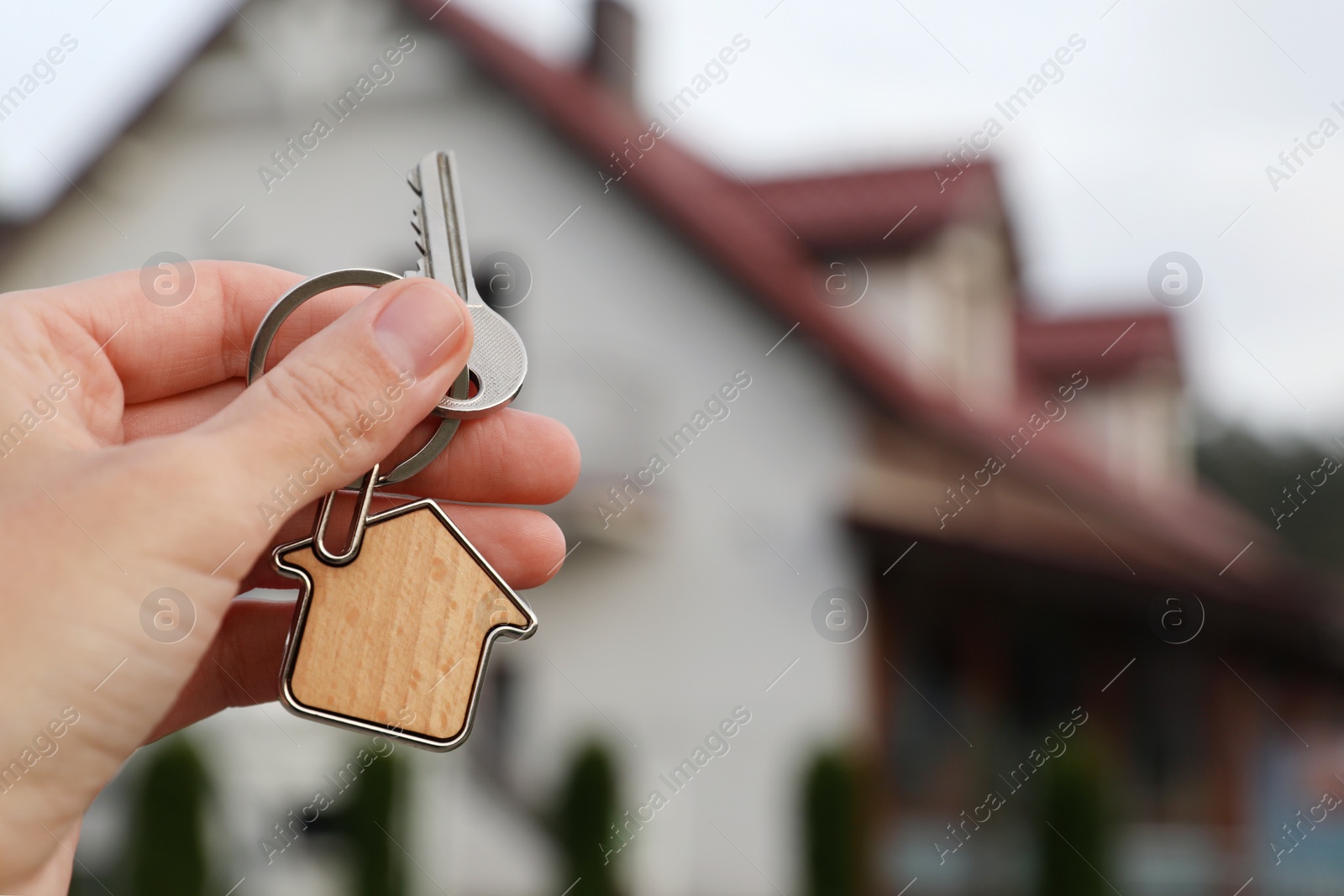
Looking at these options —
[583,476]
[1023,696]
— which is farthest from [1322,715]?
[583,476]

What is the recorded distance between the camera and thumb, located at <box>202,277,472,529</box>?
4.71ft

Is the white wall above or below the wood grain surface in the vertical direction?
below

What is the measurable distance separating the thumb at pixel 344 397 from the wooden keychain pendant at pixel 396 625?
0.08 metres

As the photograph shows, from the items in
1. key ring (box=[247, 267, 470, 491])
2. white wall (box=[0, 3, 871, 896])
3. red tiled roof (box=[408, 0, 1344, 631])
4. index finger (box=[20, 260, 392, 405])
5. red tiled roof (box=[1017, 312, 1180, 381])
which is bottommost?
white wall (box=[0, 3, 871, 896])

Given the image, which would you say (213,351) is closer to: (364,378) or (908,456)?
(364,378)

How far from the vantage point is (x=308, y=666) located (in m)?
1.45

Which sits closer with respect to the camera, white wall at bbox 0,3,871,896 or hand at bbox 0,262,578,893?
hand at bbox 0,262,578,893

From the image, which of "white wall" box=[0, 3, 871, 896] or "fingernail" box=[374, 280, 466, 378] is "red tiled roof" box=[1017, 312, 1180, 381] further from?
"fingernail" box=[374, 280, 466, 378]

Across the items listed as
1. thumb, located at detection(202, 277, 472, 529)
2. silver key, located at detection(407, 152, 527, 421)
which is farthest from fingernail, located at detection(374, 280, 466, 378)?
silver key, located at detection(407, 152, 527, 421)

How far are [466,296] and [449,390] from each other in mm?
155

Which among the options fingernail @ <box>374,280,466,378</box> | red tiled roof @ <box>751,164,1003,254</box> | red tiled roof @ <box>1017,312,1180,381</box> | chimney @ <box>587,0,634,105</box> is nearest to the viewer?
fingernail @ <box>374,280,466,378</box>

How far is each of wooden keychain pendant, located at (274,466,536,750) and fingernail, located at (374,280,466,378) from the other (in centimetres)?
19

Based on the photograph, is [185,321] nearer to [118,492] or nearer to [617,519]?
[118,492]

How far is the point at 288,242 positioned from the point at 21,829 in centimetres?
996
